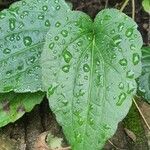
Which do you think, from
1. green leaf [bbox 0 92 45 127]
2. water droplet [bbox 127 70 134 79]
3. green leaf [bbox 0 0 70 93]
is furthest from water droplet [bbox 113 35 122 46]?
green leaf [bbox 0 92 45 127]

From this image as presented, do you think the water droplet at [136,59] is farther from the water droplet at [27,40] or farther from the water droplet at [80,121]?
the water droplet at [27,40]

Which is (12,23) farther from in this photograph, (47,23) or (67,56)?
(67,56)

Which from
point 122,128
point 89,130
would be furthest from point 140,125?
point 89,130

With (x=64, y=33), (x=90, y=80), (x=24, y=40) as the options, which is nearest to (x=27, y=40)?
(x=24, y=40)

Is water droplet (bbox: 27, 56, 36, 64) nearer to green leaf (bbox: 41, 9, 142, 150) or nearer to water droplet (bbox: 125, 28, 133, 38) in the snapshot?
green leaf (bbox: 41, 9, 142, 150)

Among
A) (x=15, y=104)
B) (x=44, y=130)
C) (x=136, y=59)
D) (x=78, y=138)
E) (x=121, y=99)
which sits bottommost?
(x=44, y=130)

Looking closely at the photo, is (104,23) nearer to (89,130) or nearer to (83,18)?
(83,18)

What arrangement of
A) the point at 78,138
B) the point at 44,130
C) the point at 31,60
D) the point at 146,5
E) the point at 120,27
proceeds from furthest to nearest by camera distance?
the point at 146,5 < the point at 44,130 < the point at 31,60 < the point at 120,27 < the point at 78,138
